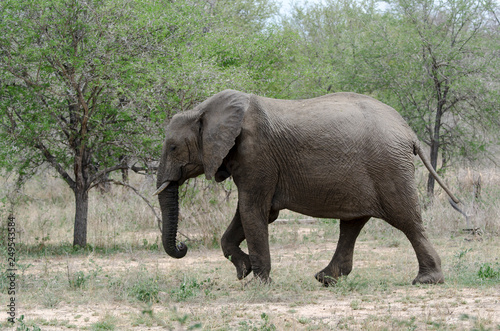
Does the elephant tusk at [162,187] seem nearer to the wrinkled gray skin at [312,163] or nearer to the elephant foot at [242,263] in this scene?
the wrinkled gray skin at [312,163]

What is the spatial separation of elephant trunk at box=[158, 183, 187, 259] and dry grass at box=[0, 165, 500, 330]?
1.17 feet

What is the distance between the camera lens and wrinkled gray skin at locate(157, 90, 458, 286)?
7469mm

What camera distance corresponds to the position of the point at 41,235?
12.8m

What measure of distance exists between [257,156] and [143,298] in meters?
2.03

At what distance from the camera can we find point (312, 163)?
755 centimetres

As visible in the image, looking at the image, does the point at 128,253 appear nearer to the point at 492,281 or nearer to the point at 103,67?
the point at 103,67

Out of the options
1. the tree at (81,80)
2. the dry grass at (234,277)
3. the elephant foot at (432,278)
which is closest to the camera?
the dry grass at (234,277)

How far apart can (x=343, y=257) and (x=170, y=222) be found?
7.17ft

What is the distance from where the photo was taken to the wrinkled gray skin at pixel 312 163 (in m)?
7.47

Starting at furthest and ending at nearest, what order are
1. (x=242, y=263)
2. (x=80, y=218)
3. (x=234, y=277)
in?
(x=80, y=218)
(x=234, y=277)
(x=242, y=263)

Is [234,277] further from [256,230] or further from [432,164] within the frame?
[432,164]

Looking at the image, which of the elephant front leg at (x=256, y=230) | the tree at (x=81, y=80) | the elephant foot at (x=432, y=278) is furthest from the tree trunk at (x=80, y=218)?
the elephant foot at (x=432, y=278)

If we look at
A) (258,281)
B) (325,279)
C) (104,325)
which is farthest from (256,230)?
(104,325)

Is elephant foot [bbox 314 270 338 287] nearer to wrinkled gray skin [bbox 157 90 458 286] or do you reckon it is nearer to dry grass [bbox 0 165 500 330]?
dry grass [bbox 0 165 500 330]
